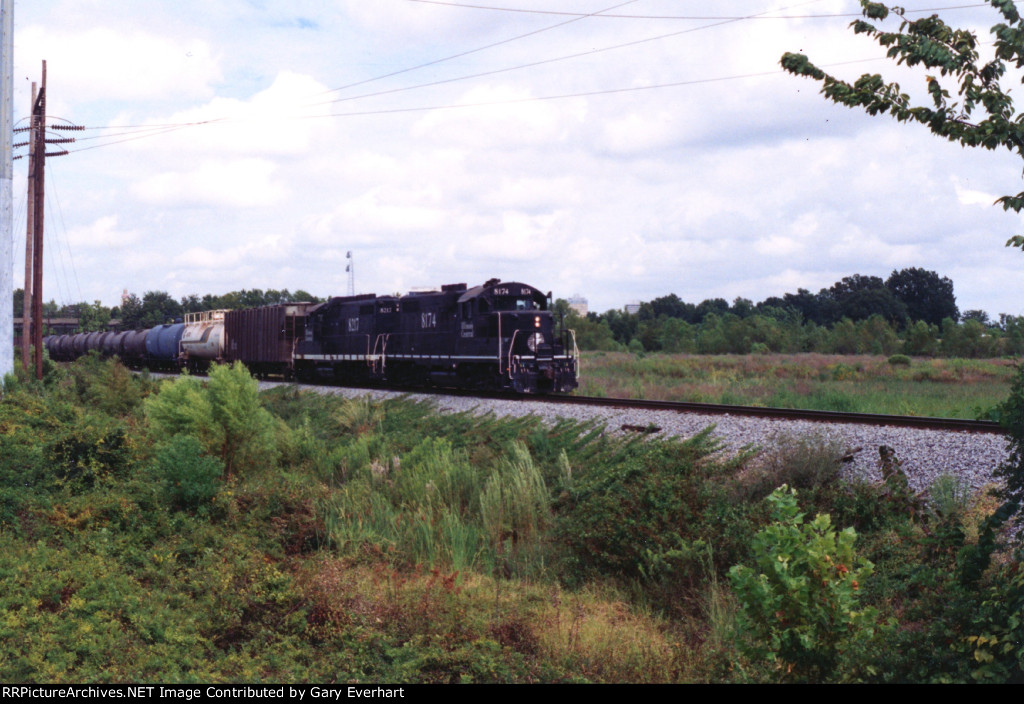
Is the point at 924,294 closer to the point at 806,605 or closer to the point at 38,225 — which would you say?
the point at 38,225

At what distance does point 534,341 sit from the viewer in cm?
2369

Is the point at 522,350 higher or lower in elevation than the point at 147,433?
higher

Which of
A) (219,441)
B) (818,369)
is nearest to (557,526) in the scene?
(219,441)

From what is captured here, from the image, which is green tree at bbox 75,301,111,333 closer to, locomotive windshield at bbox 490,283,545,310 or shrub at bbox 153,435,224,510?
locomotive windshield at bbox 490,283,545,310

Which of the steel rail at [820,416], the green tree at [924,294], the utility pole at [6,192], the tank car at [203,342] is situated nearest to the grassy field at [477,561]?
the steel rail at [820,416]

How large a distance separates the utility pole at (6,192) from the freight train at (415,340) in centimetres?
1094

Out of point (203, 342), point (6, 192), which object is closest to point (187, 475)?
point (6, 192)

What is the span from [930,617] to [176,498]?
31.4 feet

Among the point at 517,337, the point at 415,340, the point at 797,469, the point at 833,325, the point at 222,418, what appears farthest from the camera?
the point at 833,325

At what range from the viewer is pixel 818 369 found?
40438 millimetres

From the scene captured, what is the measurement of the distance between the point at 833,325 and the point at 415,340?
70.6 m

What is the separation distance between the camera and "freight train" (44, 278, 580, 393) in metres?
23.5

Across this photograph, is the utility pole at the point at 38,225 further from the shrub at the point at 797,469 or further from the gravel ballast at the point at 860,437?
the shrub at the point at 797,469

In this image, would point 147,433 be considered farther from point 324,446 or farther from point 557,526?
point 557,526
